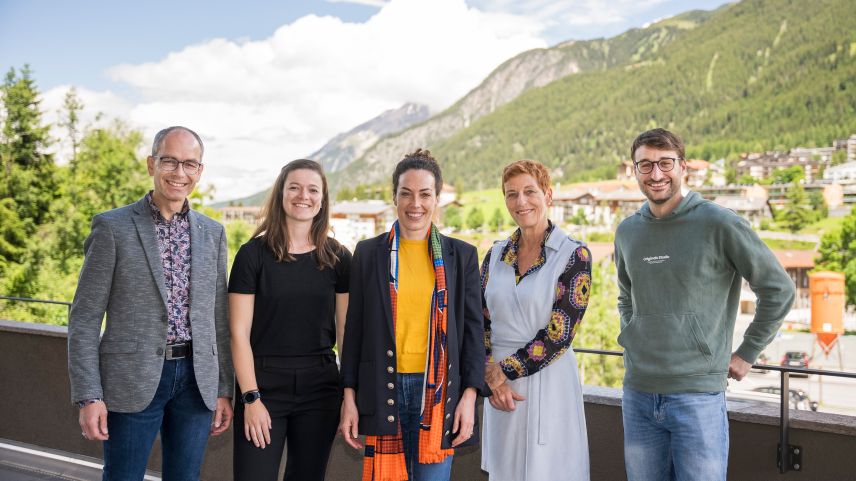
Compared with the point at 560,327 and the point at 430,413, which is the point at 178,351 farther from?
the point at 560,327

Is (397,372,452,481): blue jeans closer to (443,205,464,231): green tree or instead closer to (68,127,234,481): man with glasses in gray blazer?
(68,127,234,481): man with glasses in gray blazer

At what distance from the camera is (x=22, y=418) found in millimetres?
3992

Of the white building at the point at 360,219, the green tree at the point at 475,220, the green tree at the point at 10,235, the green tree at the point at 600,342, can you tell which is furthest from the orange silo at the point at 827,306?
the green tree at the point at 10,235

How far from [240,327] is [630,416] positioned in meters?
1.13

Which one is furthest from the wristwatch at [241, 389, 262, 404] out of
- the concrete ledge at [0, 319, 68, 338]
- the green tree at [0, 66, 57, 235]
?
the green tree at [0, 66, 57, 235]

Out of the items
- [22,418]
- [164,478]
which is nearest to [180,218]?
[164,478]

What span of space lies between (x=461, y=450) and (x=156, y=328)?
0.98 m

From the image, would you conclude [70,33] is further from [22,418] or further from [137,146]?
[22,418]

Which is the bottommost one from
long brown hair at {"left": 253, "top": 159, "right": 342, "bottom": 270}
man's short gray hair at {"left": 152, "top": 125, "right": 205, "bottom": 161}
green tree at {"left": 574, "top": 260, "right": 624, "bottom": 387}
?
green tree at {"left": 574, "top": 260, "right": 624, "bottom": 387}

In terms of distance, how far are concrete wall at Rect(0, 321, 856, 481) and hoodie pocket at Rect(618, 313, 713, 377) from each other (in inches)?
22.1

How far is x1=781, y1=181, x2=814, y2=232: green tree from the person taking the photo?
8075cm

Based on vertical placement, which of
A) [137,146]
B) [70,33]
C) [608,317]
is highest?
[70,33]

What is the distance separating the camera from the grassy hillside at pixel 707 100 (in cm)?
9531

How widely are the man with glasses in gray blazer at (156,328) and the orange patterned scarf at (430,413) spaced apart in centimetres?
53
